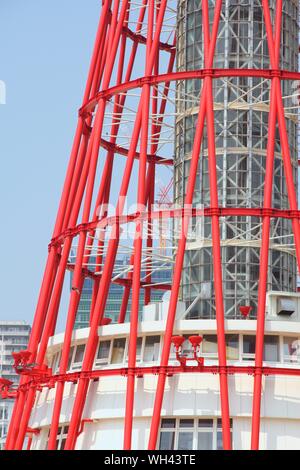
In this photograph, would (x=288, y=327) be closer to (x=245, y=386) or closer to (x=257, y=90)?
(x=245, y=386)

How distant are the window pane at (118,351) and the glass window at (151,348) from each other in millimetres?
1582

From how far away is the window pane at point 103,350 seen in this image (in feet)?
200

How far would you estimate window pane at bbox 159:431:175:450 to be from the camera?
182 ft

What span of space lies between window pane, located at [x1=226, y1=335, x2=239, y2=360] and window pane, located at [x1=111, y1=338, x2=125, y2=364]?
225 inches

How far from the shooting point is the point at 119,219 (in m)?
60.2

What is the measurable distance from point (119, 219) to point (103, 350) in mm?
7024

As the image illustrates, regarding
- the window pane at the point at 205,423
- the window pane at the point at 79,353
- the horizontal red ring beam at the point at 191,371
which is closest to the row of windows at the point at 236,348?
the horizontal red ring beam at the point at 191,371

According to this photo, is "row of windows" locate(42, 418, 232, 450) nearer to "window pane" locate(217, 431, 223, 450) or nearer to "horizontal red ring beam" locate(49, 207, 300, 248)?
"window pane" locate(217, 431, 223, 450)

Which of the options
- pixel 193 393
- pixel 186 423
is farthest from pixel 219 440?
pixel 193 393

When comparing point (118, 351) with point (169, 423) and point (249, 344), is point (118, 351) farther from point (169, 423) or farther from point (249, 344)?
point (249, 344)

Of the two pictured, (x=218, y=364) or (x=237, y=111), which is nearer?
(x=218, y=364)
